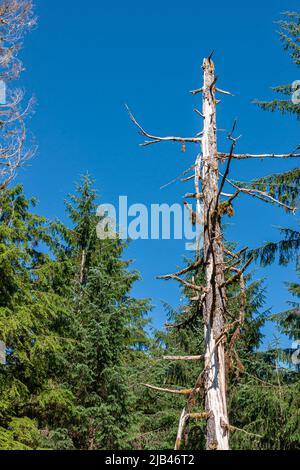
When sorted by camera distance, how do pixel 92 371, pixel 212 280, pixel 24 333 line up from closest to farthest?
pixel 212 280
pixel 24 333
pixel 92 371

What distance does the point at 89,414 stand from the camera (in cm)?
1326

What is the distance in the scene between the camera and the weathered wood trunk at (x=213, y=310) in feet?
16.0

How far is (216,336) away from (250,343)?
10.5 metres

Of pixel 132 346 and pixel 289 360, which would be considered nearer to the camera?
pixel 289 360

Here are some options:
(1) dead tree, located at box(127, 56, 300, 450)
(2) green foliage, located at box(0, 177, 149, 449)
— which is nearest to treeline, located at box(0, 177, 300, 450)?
(2) green foliage, located at box(0, 177, 149, 449)

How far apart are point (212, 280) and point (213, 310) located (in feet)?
0.97

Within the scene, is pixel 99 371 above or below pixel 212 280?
below

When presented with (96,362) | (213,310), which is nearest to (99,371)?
(96,362)

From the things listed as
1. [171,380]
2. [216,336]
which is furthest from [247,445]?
[216,336]

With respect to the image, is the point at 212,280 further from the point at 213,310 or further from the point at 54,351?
the point at 54,351

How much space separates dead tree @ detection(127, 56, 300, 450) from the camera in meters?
4.89

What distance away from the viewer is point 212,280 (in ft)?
16.5

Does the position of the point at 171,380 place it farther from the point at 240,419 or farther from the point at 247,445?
the point at 247,445

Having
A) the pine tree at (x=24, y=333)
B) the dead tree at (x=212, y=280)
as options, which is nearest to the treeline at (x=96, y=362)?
the pine tree at (x=24, y=333)
